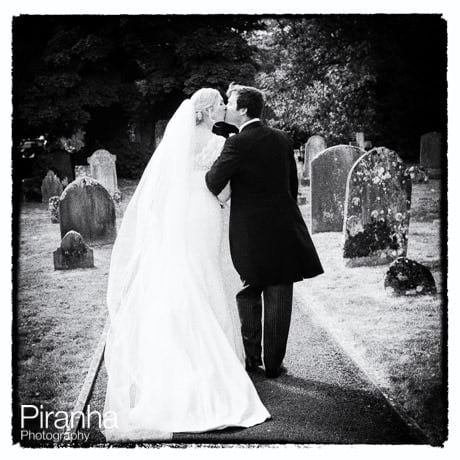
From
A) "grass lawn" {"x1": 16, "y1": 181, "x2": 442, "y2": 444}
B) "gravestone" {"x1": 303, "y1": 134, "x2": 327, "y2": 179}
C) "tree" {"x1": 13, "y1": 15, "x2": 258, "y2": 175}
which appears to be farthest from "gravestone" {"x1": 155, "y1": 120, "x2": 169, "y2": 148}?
"gravestone" {"x1": 303, "y1": 134, "x2": 327, "y2": 179}

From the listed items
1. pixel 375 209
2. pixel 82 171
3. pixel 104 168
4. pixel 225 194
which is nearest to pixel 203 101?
pixel 225 194

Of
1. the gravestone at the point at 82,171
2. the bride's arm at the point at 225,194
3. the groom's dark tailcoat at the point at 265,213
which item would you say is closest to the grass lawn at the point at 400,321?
the groom's dark tailcoat at the point at 265,213

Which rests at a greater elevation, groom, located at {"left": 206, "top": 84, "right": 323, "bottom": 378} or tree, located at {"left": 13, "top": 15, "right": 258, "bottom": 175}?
tree, located at {"left": 13, "top": 15, "right": 258, "bottom": 175}

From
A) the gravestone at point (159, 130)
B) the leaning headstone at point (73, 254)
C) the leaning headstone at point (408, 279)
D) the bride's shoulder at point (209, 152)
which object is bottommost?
the leaning headstone at point (408, 279)

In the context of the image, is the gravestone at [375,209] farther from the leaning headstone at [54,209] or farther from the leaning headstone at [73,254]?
the leaning headstone at [54,209]

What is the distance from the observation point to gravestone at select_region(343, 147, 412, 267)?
668 centimetres

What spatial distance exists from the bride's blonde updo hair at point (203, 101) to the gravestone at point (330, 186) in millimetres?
2316

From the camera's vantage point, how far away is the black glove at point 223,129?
496cm

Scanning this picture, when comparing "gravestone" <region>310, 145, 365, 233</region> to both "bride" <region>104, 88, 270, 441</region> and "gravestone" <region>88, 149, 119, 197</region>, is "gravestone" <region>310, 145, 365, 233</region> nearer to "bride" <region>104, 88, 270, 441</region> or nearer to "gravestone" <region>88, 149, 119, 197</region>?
"gravestone" <region>88, 149, 119, 197</region>

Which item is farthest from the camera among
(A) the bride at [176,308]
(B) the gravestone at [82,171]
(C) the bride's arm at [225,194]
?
(B) the gravestone at [82,171]

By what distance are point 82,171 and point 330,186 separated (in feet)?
8.99

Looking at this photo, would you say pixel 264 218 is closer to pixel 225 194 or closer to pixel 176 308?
pixel 225 194

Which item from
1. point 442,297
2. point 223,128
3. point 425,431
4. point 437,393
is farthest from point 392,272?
point 223,128

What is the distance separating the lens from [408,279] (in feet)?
18.9
